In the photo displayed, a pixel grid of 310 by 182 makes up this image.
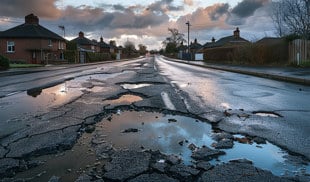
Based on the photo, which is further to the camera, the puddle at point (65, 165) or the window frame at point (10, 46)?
the window frame at point (10, 46)

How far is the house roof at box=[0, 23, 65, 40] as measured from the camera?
5350 cm

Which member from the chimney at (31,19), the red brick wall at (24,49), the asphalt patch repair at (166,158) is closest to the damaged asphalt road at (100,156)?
the asphalt patch repair at (166,158)

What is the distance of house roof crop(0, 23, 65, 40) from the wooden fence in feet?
140

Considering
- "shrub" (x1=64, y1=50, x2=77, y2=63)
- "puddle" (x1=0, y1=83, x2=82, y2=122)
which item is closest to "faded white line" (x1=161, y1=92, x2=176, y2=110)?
"puddle" (x1=0, y1=83, x2=82, y2=122)

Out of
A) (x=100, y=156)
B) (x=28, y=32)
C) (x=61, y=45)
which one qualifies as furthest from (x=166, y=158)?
(x=61, y=45)

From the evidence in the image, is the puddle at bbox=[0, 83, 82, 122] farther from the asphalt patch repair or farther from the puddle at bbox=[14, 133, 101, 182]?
the puddle at bbox=[14, 133, 101, 182]

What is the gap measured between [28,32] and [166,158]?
5673 centimetres

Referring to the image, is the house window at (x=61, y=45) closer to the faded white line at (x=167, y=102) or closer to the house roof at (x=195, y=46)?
the faded white line at (x=167, y=102)

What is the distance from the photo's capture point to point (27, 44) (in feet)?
175

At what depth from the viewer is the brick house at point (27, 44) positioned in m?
53.4

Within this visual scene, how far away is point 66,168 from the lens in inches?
148

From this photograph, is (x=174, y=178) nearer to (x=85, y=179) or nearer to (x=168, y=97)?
(x=85, y=179)

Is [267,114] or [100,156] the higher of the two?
[267,114]

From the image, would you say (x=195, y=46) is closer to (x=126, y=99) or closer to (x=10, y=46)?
(x=10, y=46)
